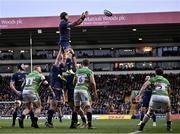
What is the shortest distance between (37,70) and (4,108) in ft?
79.9

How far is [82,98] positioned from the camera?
17750 mm

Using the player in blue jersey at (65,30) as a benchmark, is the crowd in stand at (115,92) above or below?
below

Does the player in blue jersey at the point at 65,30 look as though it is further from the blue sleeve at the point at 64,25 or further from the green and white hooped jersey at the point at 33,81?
the green and white hooped jersey at the point at 33,81

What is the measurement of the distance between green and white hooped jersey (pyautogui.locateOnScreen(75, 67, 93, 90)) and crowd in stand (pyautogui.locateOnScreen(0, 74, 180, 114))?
28800 mm

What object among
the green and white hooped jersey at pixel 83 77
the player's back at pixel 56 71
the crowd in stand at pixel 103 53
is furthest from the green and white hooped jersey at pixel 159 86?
the crowd in stand at pixel 103 53

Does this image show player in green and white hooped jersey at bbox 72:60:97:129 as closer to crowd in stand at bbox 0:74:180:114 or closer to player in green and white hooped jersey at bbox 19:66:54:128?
player in green and white hooped jersey at bbox 19:66:54:128

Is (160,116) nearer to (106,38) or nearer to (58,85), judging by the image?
(106,38)

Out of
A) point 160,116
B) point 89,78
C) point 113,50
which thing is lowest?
point 160,116

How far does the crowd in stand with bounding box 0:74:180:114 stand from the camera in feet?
163

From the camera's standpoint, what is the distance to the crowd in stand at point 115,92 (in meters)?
49.7

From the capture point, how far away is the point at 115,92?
56.0 metres

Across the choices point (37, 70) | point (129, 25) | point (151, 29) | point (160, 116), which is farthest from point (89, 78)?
point (151, 29)

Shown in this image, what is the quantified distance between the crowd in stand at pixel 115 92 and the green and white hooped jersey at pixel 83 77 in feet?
94.5

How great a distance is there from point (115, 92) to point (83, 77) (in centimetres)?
3851
